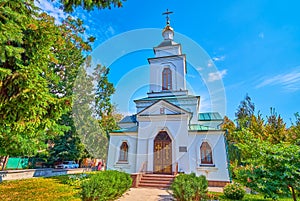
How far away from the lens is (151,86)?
55.6ft

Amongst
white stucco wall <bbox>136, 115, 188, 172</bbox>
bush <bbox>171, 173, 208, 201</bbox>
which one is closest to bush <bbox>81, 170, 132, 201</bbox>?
bush <bbox>171, 173, 208, 201</bbox>

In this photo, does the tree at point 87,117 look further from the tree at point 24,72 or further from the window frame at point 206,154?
the tree at point 24,72

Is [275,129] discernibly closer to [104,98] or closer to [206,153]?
[206,153]

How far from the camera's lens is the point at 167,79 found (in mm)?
16969

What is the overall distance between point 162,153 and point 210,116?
20.3 ft

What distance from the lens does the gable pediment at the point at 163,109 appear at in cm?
1241

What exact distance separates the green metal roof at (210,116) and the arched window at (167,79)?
4009 millimetres

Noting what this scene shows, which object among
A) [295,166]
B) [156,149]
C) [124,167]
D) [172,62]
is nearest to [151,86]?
[172,62]

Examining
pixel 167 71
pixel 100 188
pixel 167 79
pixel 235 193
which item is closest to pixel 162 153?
pixel 235 193

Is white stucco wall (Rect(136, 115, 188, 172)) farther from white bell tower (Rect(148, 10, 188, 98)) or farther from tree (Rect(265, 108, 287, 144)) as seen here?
tree (Rect(265, 108, 287, 144))

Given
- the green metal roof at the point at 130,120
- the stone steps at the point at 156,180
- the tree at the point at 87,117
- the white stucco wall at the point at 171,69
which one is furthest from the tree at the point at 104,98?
the stone steps at the point at 156,180

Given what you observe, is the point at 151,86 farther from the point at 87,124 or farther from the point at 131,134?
the point at 87,124

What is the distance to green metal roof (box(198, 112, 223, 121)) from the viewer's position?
48.7 feet

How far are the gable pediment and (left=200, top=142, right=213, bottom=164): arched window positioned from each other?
8.99 feet
